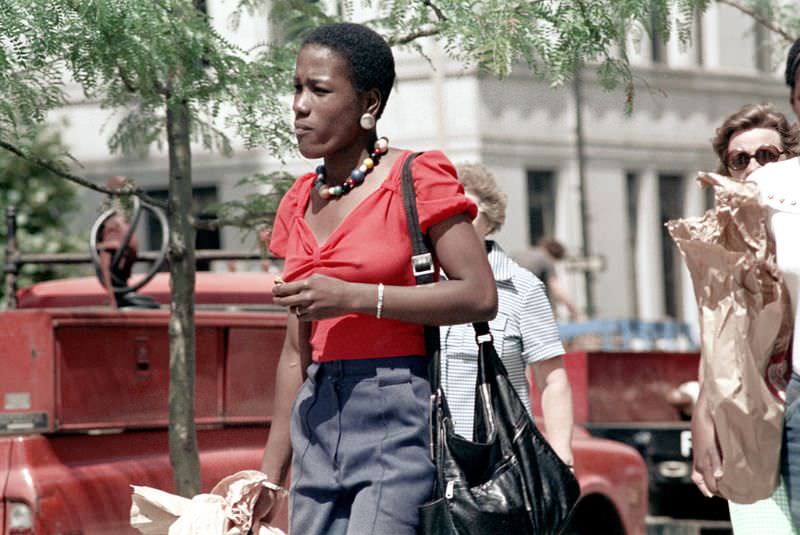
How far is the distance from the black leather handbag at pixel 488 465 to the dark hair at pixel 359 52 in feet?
0.79

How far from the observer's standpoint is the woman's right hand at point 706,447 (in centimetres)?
361

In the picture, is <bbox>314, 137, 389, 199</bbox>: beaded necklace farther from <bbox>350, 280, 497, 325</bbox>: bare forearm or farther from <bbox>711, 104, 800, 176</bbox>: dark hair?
<bbox>711, 104, 800, 176</bbox>: dark hair

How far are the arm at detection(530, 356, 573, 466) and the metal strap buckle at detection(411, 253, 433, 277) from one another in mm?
1998

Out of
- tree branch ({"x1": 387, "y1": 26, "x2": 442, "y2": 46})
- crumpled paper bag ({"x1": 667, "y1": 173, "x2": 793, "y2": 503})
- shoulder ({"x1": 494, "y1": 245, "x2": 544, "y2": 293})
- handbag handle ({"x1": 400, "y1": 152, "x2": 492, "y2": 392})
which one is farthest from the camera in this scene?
shoulder ({"x1": 494, "y1": 245, "x2": 544, "y2": 293})

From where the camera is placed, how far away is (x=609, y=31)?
5.43m

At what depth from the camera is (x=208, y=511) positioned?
13.2ft

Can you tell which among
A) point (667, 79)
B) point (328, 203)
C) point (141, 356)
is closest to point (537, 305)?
point (141, 356)

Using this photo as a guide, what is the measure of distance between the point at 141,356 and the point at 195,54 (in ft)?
3.73

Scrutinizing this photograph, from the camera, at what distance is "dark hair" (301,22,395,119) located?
405 cm

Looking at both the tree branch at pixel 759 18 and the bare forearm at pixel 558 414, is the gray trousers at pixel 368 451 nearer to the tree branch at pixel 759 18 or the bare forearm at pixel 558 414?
the bare forearm at pixel 558 414

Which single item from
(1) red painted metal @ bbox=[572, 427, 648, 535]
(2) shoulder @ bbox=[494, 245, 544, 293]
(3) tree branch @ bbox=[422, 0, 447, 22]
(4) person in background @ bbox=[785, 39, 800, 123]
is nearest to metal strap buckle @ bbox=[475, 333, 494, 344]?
(4) person in background @ bbox=[785, 39, 800, 123]

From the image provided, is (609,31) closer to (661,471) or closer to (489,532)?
(489,532)

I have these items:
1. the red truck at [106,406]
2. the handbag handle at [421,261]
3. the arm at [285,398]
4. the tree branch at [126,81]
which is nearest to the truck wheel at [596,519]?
the red truck at [106,406]

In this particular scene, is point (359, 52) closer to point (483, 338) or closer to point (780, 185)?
point (483, 338)
